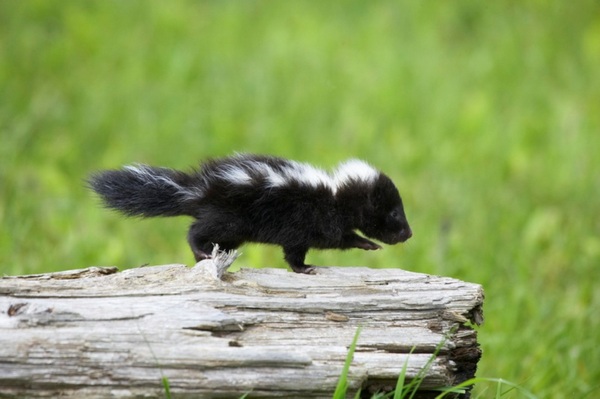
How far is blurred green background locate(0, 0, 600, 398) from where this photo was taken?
847 centimetres

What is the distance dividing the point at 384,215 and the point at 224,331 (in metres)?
2.24

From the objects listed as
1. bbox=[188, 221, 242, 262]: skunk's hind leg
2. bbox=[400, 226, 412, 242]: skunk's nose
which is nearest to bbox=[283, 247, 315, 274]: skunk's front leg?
bbox=[188, 221, 242, 262]: skunk's hind leg

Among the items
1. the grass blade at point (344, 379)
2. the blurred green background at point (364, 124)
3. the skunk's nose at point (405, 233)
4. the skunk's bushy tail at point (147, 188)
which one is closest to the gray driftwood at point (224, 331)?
the grass blade at point (344, 379)

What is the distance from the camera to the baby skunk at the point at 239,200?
17.9 feet

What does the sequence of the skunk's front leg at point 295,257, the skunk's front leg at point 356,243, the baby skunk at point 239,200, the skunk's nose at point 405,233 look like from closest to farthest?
the baby skunk at point 239,200 < the skunk's front leg at point 295,257 < the skunk's front leg at point 356,243 < the skunk's nose at point 405,233

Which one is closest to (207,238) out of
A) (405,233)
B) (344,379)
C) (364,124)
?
(405,233)

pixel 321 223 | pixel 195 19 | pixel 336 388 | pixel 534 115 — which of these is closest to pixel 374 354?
pixel 336 388

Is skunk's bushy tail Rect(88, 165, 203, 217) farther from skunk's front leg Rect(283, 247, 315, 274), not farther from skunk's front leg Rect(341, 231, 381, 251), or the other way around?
skunk's front leg Rect(341, 231, 381, 251)

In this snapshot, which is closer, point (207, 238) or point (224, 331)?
point (224, 331)

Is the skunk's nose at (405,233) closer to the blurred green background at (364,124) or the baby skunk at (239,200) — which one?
the baby skunk at (239,200)

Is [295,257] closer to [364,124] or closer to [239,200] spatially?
[239,200]

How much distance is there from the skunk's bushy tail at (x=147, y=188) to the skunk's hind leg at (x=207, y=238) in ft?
0.48

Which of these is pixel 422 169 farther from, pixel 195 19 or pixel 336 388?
pixel 336 388

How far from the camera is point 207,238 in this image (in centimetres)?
550
